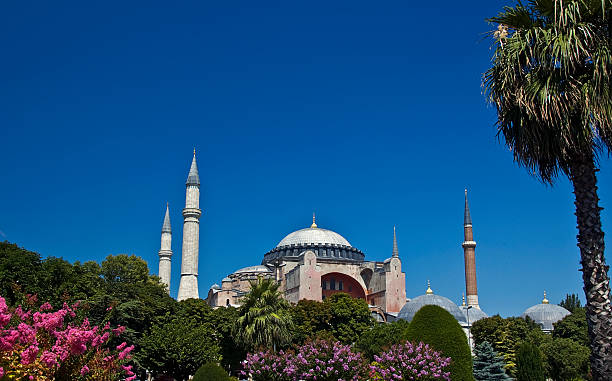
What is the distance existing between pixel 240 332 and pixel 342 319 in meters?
13.8

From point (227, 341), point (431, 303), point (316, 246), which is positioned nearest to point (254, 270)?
point (316, 246)

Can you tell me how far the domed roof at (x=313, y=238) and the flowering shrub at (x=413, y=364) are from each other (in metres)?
48.2

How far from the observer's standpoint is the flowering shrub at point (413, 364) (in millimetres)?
16500

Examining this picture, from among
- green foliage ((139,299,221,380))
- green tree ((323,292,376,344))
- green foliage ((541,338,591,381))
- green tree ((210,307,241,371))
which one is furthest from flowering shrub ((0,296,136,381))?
green tree ((323,292,376,344))

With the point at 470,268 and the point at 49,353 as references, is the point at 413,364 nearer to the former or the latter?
the point at 49,353

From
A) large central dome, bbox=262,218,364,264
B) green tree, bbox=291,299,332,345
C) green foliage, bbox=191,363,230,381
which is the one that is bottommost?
green foliage, bbox=191,363,230,381

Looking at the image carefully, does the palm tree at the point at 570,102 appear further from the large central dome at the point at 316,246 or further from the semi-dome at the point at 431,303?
A: the large central dome at the point at 316,246

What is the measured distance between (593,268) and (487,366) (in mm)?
20288

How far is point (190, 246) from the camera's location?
2094 inches

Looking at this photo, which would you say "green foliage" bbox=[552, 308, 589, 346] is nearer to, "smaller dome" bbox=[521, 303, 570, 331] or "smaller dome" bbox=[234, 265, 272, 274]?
"smaller dome" bbox=[521, 303, 570, 331]

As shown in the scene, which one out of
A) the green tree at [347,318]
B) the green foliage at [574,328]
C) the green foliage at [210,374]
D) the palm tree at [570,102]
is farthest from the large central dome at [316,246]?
the palm tree at [570,102]

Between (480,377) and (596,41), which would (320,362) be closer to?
(596,41)

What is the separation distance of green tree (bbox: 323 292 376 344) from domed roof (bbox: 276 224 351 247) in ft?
76.5

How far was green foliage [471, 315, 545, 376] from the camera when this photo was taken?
38.1 meters
